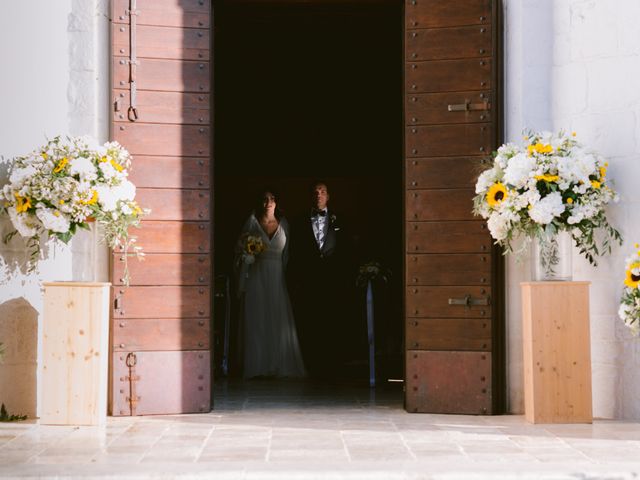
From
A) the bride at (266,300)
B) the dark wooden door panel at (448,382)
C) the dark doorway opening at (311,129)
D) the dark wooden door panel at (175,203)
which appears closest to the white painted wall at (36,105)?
the dark wooden door panel at (175,203)

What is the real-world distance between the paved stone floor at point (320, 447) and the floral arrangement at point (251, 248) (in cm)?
241

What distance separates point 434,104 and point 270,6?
4.74 ft

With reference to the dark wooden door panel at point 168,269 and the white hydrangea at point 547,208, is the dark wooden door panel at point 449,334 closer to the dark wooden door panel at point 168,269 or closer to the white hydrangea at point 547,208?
the white hydrangea at point 547,208

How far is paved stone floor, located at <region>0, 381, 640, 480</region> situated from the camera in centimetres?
466

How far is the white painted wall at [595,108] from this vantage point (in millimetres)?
6520

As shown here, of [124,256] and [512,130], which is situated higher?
[512,130]

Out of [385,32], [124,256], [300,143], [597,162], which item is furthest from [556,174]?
[300,143]

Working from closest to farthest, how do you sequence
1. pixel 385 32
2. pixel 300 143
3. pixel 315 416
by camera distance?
1. pixel 315 416
2. pixel 385 32
3. pixel 300 143

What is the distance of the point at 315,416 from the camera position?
661cm

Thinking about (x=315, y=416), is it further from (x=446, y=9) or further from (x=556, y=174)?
(x=446, y=9)

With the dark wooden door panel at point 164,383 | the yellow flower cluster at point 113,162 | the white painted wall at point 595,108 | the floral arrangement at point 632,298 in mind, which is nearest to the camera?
the floral arrangement at point 632,298

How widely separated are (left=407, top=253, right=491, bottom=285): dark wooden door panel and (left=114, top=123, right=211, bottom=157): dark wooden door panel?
167 centimetres

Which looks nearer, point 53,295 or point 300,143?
point 53,295

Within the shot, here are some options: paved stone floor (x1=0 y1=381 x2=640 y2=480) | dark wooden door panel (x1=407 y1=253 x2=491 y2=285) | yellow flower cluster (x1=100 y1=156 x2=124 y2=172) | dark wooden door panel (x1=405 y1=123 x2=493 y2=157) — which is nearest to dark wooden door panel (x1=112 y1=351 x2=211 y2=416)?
paved stone floor (x1=0 y1=381 x2=640 y2=480)
